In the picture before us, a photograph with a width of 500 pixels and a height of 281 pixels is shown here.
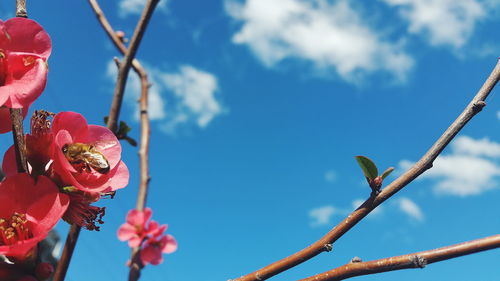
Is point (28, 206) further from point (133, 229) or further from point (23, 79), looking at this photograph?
point (133, 229)

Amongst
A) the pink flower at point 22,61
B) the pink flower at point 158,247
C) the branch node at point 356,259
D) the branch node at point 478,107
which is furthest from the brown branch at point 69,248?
the pink flower at point 158,247

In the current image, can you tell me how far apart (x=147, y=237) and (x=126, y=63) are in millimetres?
1336

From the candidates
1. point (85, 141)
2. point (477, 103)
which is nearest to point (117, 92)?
point (85, 141)

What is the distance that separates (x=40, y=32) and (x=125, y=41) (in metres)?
0.96

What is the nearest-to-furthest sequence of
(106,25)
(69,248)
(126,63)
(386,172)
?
(386,172) → (69,248) → (126,63) → (106,25)

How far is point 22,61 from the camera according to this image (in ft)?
1.44

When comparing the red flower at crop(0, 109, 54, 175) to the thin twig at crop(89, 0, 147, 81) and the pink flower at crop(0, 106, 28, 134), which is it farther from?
the thin twig at crop(89, 0, 147, 81)

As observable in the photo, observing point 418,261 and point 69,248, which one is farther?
point 69,248

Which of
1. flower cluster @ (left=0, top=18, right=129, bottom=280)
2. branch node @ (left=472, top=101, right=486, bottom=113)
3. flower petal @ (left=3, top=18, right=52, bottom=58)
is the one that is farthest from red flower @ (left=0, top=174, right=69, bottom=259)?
branch node @ (left=472, top=101, right=486, bottom=113)

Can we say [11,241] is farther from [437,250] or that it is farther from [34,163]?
[437,250]

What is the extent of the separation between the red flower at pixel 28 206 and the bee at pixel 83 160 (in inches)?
1.8

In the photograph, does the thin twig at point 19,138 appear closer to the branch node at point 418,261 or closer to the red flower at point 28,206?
the red flower at point 28,206

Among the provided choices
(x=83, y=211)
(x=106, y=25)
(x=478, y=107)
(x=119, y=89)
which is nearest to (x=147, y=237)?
(x=106, y=25)

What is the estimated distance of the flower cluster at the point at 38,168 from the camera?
1.37 ft
